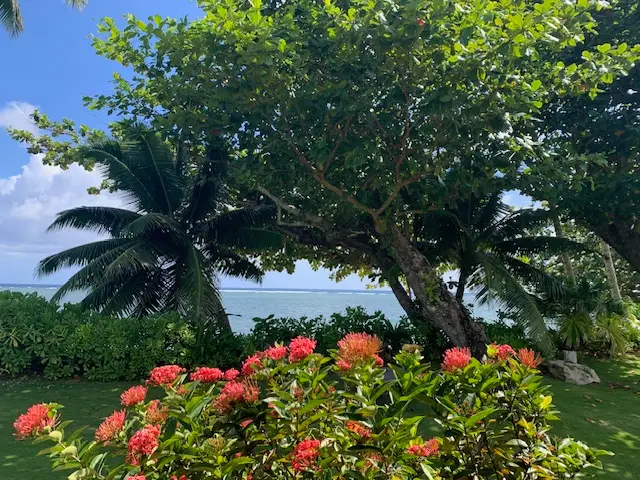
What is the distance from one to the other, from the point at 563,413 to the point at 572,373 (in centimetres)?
289

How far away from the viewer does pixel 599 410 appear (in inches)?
289

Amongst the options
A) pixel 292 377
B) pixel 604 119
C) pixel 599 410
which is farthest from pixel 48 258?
pixel 604 119

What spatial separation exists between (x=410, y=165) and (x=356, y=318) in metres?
4.54

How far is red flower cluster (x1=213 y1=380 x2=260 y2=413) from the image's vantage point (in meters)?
2.24

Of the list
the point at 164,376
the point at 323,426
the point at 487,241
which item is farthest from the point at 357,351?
the point at 487,241

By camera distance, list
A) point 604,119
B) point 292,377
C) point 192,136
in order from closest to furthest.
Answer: point 292,377 → point 192,136 → point 604,119

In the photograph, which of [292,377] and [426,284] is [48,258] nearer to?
[426,284]

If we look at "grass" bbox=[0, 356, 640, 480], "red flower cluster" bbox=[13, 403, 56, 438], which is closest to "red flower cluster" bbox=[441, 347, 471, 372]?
"red flower cluster" bbox=[13, 403, 56, 438]

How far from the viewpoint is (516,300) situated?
9.34 meters

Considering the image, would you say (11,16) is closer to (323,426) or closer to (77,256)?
(77,256)

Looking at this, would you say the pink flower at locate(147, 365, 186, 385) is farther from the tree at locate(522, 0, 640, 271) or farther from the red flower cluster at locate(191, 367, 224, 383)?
the tree at locate(522, 0, 640, 271)

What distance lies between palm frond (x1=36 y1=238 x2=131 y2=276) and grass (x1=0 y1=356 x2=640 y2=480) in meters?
3.23

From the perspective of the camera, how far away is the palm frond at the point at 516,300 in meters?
9.08

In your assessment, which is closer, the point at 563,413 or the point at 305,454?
the point at 305,454
